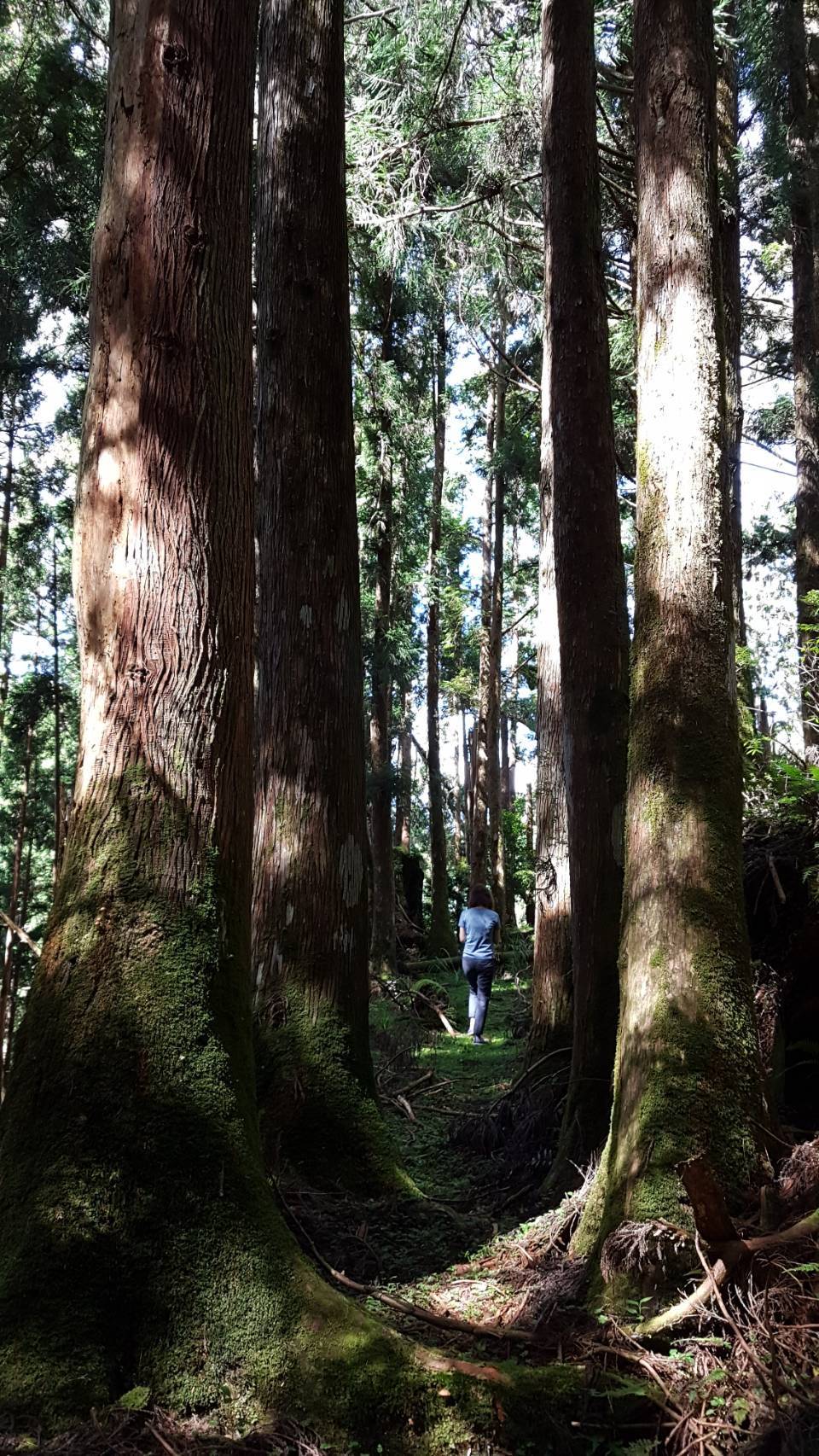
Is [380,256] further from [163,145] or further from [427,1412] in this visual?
[427,1412]

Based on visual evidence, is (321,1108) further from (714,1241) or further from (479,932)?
(479,932)

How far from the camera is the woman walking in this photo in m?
11.6

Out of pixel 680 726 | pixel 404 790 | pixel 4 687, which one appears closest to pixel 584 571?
pixel 680 726

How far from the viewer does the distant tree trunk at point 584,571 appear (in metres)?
5.48

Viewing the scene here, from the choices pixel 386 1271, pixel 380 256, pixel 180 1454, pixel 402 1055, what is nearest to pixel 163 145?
pixel 180 1454

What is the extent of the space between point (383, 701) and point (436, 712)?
4.87 meters

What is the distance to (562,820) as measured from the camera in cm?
829

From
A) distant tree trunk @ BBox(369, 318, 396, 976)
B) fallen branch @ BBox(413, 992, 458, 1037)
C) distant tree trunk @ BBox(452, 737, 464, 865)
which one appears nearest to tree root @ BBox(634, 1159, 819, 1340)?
fallen branch @ BBox(413, 992, 458, 1037)

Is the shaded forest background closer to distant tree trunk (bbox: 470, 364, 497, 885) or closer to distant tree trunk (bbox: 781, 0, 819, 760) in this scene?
distant tree trunk (bbox: 781, 0, 819, 760)

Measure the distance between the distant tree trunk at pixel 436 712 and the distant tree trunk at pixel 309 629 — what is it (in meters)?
14.4

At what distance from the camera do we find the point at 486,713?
23047 mm

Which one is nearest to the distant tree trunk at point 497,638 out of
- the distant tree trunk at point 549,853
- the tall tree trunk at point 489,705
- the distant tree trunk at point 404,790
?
the tall tree trunk at point 489,705

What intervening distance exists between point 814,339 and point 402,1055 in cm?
1193

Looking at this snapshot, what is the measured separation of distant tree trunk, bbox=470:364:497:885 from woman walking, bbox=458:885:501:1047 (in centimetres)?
897
